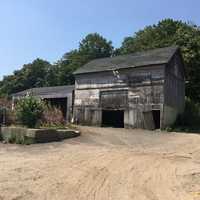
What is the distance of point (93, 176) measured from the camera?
7762 mm

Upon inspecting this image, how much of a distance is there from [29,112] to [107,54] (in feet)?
158

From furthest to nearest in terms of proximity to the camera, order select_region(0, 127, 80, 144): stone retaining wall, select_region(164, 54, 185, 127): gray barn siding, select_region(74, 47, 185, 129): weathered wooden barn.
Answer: select_region(164, 54, 185, 127): gray barn siding
select_region(74, 47, 185, 129): weathered wooden barn
select_region(0, 127, 80, 144): stone retaining wall

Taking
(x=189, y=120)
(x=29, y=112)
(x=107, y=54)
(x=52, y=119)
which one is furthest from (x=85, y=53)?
(x=29, y=112)

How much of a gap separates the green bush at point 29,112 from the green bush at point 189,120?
12325 mm

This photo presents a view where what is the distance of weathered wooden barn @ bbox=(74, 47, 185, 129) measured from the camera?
24766 mm

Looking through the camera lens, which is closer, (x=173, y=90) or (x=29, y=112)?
(x=29, y=112)

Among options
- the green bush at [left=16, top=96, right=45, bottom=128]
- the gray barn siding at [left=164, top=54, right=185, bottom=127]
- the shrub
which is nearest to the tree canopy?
the gray barn siding at [left=164, top=54, right=185, bottom=127]

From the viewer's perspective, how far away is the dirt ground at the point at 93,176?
629cm

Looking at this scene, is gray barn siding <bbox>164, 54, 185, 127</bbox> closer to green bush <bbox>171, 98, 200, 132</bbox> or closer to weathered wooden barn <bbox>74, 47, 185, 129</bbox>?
weathered wooden barn <bbox>74, 47, 185, 129</bbox>

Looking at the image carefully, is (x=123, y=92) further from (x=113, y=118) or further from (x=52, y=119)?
(x=52, y=119)

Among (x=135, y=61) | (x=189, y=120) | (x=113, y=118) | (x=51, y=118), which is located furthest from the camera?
(x=113, y=118)

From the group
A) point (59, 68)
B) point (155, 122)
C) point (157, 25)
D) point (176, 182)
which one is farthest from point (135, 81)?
point (59, 68)

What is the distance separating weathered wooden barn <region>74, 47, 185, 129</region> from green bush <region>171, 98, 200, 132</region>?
0.59 meters

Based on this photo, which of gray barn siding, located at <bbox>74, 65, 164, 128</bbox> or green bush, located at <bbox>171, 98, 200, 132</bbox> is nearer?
green bush, located at <bbox>171, 98, 200, 132</bbox>
